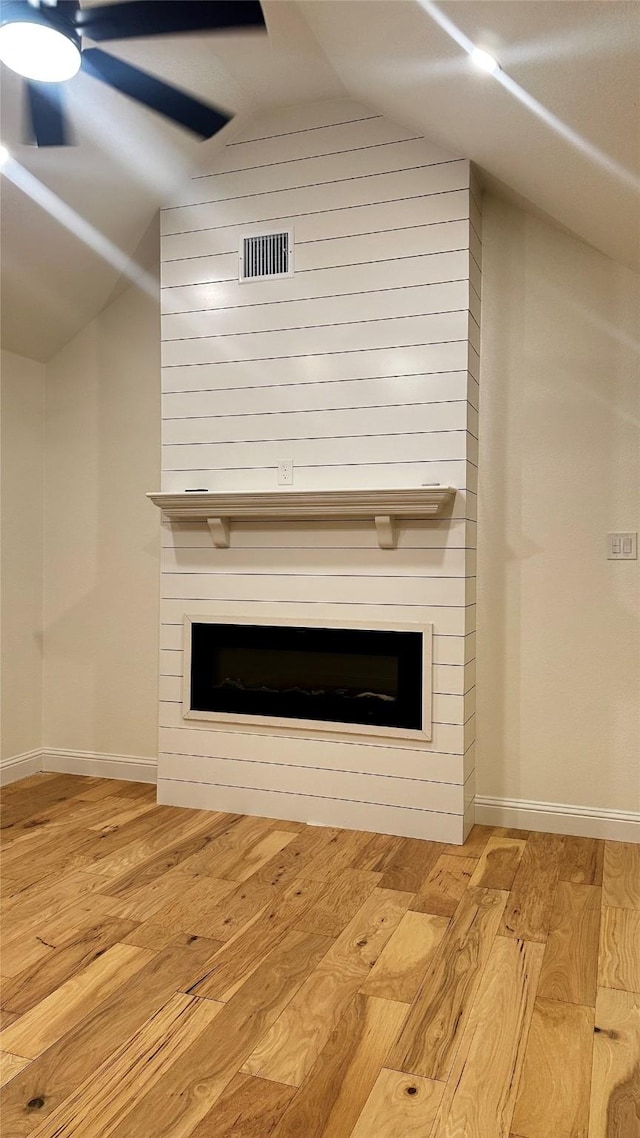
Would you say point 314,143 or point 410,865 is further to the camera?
point 314,143

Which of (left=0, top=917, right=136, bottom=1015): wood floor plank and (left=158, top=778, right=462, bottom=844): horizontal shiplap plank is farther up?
(left=158, top=778, right=462, bottom=844): horizontal shiplap plank

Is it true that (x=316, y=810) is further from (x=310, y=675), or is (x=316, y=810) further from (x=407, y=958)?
(x=407, y=958)

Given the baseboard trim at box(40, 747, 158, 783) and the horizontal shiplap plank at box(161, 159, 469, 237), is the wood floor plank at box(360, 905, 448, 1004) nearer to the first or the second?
the baseboard trim at box(40, 747, 158, 783)

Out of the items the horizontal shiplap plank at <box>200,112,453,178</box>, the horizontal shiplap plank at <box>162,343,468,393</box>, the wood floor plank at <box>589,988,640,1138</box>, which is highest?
the horizontal shiplap plank at <box>200,112,453,178</box>

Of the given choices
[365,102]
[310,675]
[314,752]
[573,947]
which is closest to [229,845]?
[314,752]

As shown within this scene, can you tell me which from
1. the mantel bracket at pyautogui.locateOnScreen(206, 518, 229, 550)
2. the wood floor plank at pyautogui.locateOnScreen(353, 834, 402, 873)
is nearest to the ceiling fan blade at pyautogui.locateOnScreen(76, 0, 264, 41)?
the mantel bracket at pyautogui.locateOnScreen(206, 518, 229, 550)

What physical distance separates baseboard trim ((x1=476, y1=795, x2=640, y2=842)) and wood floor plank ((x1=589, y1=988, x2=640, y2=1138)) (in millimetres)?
1233

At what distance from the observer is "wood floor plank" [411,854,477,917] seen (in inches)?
108

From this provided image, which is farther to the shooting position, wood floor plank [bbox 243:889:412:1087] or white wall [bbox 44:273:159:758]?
white wall [bbox 44:273:159:758]

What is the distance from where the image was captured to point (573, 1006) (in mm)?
2174

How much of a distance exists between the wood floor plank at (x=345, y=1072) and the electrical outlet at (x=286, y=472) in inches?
82.4

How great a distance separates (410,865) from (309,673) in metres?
0.94

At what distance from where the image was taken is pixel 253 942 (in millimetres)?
2502

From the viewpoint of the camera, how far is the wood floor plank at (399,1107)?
1.71 m
